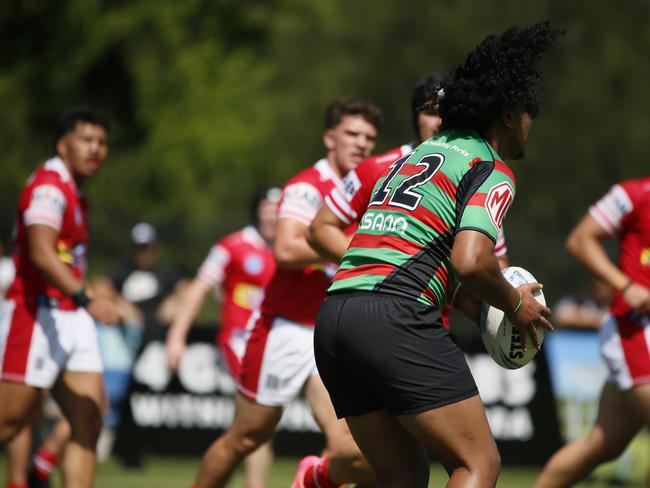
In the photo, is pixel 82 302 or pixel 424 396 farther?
pixel 82 302

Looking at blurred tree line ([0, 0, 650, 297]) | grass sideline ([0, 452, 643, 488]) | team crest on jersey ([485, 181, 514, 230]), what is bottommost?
grass sideline ([0, 452, 643, 488])

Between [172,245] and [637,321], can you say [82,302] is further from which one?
[172,245]

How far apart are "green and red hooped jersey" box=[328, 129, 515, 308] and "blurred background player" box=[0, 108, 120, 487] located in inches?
93.2

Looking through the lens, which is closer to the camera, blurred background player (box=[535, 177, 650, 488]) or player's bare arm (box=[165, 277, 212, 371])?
blurred background player (box=[535, 177, 650, 488])

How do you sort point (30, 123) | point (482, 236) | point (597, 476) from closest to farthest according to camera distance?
1. point (482, 236)
2. point (597, 476)
3. point (30, 123)

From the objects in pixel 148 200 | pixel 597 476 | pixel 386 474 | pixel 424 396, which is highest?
pixel 148 200

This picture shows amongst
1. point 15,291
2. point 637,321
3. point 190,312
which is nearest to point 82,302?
A: point 15,291

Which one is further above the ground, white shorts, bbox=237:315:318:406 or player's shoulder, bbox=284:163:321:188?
player's shoulder, bbox=284:163:321:188

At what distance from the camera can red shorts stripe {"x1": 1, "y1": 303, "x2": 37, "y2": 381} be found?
686cm

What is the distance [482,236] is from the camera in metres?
4.44

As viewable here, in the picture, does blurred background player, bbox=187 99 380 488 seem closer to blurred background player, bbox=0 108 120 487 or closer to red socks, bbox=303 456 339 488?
red socks, bbox=303 456 339 488

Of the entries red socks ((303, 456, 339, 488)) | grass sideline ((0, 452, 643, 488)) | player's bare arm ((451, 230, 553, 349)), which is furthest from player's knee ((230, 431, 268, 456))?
grass sideline ((0, 452, 643, 488))

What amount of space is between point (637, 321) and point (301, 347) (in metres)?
2.05

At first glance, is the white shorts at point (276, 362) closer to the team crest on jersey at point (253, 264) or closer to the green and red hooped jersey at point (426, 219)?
the green and red hooped jersey at point (426, 219)
